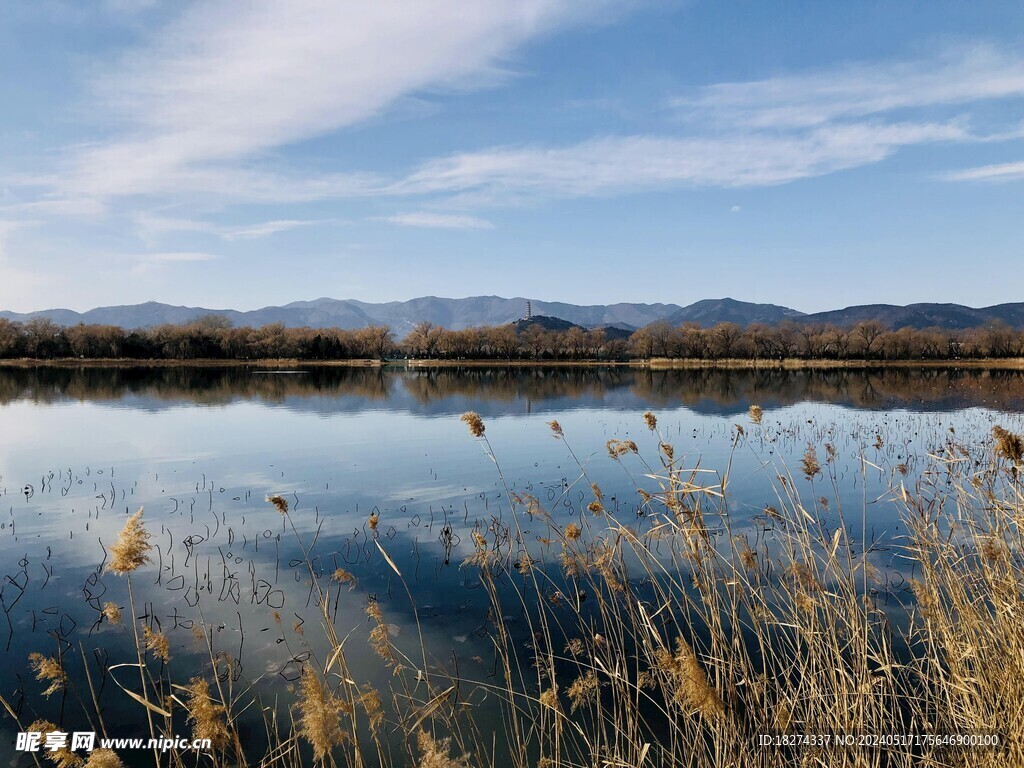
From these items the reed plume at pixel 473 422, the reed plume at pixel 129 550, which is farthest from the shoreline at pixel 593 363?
the reed plume at pixel 129 550

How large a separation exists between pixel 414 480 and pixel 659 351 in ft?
411

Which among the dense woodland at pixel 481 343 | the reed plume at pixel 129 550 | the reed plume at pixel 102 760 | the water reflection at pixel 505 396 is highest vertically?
the dense woodland at pixel 481 343

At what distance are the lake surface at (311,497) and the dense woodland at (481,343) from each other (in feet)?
291

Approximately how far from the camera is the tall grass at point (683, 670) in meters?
3.82

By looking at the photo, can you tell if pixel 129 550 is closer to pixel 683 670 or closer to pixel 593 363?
pixel 683 670

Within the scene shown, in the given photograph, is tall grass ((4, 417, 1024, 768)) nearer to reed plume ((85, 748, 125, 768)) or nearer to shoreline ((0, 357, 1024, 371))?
reed plume ((85, 748, 125, 768))

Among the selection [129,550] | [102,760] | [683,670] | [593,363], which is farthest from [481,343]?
[102,760]

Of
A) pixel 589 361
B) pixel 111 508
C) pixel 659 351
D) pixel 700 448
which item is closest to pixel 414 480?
pixel 111 508

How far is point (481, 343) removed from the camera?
145875 millimetres

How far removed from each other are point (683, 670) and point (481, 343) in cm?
14376

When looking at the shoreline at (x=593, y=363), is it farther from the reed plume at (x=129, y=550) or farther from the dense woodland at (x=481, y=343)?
the reed plume at (x=129, y=550)

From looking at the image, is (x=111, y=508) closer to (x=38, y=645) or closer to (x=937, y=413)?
(x=38, y=645)

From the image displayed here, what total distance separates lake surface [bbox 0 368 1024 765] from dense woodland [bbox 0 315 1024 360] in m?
88.5

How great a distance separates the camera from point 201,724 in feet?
9.39
